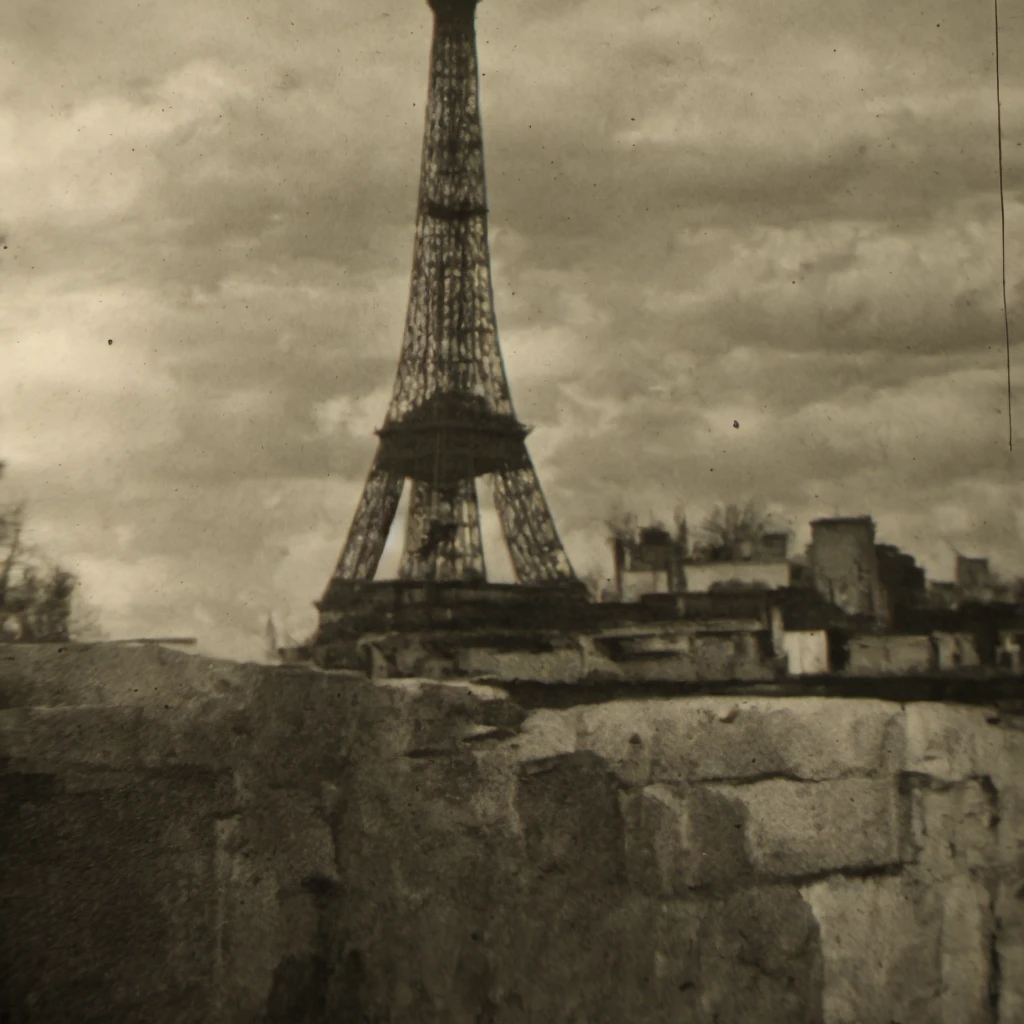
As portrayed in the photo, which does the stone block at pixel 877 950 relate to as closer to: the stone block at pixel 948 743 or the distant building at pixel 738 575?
the stone block at pixel 948 743

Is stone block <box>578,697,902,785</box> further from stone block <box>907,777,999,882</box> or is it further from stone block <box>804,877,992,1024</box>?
stone block <box>804,877,992,1024</box>

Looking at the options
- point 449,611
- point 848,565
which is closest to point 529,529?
point 449,611

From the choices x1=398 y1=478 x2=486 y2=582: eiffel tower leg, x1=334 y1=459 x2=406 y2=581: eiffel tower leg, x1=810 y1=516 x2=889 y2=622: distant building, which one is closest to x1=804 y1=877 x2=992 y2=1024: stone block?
x1=810 y1=516 x2=889 y2=622: distant building

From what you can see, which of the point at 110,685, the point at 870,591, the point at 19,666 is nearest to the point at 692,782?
the point at 110,685

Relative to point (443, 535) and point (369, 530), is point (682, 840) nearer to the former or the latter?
point (369, 530)

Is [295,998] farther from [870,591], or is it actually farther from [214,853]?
[870,591]
